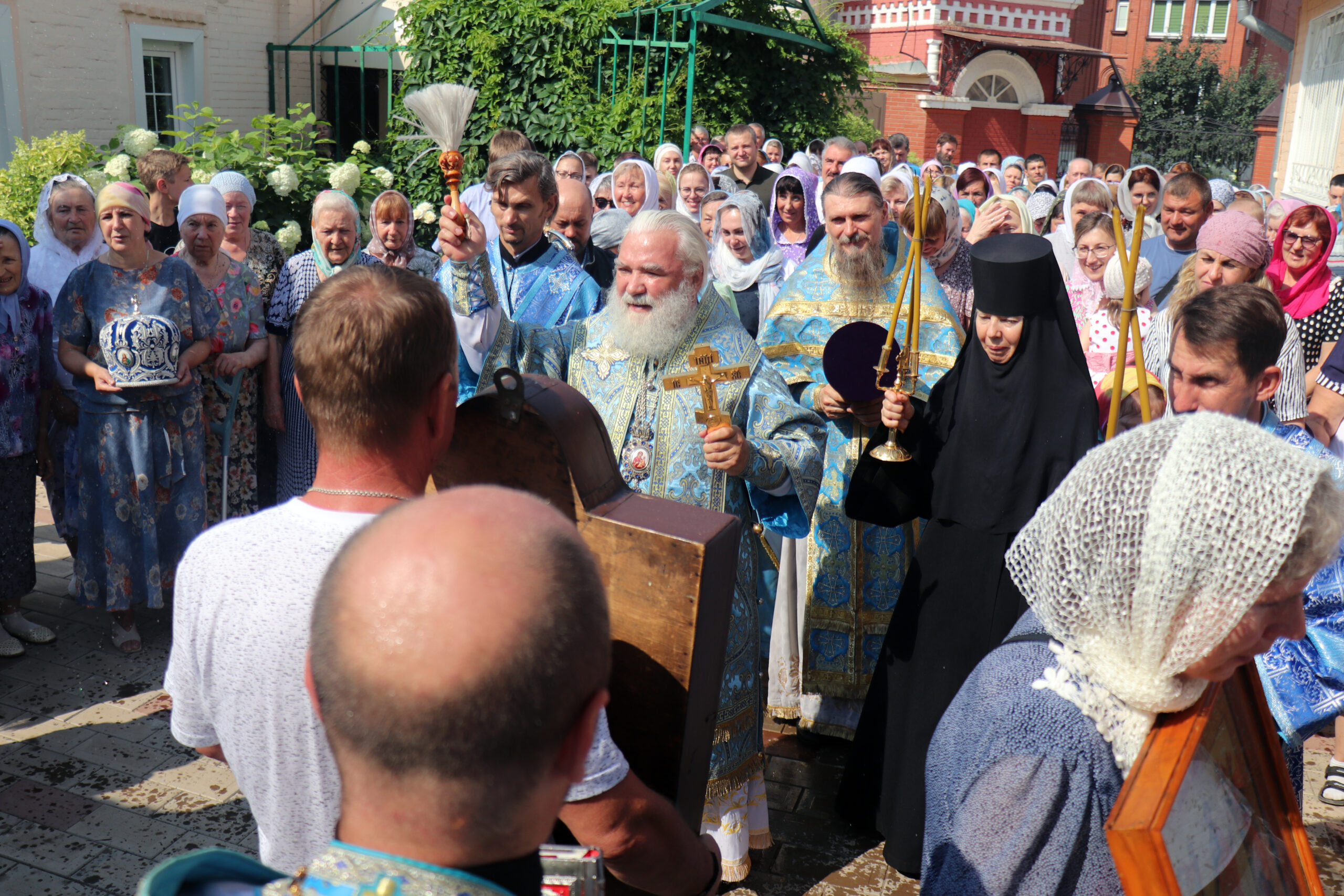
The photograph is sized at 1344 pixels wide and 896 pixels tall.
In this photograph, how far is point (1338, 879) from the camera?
3488 millimetres

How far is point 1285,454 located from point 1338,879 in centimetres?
291

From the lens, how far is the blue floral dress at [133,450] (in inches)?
183

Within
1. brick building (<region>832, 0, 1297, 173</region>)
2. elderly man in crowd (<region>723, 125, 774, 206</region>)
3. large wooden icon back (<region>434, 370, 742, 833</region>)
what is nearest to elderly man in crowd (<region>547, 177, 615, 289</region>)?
elderly man in crowd (<region>723, 125, 774, 206</region>)

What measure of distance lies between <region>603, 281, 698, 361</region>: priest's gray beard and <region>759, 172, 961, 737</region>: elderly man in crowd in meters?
0.91

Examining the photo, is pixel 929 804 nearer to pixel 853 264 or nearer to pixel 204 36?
pixel 853 264

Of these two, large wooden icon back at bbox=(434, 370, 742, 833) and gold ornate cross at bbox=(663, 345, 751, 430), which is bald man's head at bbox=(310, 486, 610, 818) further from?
gold ornate cross at bbox=(663, 345, 751, 430)

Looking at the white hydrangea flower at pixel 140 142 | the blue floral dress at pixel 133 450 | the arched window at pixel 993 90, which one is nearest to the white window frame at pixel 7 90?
the white hydrangea flower at pixel 140 142

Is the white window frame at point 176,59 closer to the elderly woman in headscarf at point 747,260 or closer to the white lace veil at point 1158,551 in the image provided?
the elderly woman in headscarf at point 747,260

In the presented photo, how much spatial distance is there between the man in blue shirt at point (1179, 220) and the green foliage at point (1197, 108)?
32.8m

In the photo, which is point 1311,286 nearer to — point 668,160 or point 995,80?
point 668,160

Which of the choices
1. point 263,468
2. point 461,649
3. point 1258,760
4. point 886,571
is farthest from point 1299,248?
point 461,649

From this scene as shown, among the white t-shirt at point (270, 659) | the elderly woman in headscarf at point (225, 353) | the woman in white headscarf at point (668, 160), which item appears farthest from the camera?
the woman in white headscarf at point (668, 160)

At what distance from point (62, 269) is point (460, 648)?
219 inches

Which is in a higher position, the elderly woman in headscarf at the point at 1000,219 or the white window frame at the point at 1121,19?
the white window frame at the point at 1121,19
